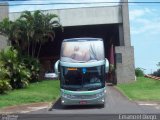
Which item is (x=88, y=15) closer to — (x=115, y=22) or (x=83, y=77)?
(x=115, y=22)

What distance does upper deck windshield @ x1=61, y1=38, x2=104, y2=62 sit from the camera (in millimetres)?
28562

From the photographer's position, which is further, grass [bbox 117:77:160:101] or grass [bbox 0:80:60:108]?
grass [bbox 117:77:160:101]

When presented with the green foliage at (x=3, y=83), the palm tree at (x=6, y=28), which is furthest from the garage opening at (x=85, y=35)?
the green foliage at (x=3, y=83)

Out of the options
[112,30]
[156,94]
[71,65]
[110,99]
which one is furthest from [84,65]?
[112,30]

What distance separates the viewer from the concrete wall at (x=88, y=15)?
5197 centimetres

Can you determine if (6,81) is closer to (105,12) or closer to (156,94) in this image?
(156,94)

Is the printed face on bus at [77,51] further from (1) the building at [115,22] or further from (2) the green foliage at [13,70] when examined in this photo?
(1) the building at [115,22]

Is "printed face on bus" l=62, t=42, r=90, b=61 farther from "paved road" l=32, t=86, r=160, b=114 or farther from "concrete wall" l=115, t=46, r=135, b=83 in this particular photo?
"concrete wall" l=115, t=46, r=135, b=83

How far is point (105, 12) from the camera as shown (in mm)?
52375

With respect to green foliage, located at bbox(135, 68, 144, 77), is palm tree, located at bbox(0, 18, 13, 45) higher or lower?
higher

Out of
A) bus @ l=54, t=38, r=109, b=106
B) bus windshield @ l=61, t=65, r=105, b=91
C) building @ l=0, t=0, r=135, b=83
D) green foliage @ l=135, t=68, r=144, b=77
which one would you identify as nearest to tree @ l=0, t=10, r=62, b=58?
building @ l=0, t=0, r=135, b=83

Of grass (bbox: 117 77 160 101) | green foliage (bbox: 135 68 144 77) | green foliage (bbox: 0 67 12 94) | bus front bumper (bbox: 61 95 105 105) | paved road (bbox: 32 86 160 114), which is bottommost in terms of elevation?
green foliage (bbox: 135 68 144 77)

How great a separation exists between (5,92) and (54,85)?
321 inches

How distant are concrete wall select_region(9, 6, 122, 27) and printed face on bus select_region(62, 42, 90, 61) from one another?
23.0 m
